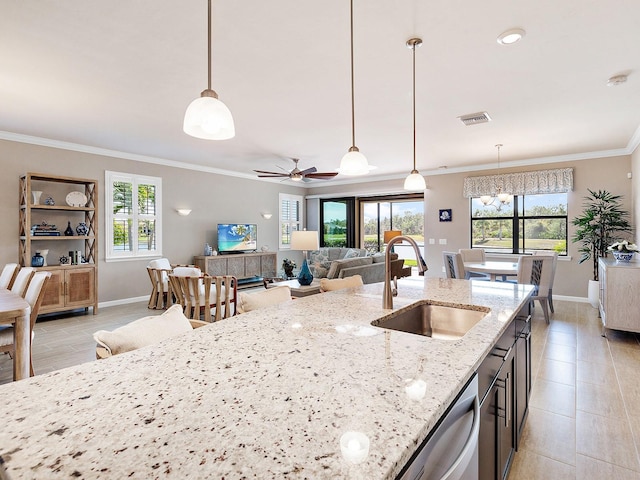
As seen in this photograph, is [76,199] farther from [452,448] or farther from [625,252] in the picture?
[625,252]

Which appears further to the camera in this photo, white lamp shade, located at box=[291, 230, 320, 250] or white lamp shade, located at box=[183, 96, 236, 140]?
white lamp shade, located at box=[291, 230, 320, 250]

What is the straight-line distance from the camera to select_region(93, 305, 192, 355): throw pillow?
144 centimetres

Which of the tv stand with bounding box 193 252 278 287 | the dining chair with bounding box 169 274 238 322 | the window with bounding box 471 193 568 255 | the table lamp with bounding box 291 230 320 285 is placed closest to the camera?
the dining chair with bounding box 169 274 238 322

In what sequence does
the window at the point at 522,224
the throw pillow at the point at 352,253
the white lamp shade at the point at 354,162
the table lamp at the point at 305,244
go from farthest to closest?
the throw pillow at the point at 352,253
the window at the point at 522,224
the table lamp at the point at 305,244
the white lamp shade at the point at 354,162

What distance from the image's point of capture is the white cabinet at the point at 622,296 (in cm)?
383

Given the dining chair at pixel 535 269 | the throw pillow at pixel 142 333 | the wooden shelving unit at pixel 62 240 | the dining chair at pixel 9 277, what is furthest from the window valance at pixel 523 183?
the dining chair at pixel 9 277

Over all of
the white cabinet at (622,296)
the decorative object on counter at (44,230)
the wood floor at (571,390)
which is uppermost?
the decorative object on counter at (44,230)

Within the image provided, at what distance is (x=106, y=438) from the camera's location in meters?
0.69

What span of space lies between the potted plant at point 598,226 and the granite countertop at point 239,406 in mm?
5500

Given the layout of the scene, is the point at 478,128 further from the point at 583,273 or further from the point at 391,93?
the point at 583,273

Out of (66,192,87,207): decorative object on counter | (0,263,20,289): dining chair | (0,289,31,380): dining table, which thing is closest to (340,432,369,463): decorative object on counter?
(0,289,31,380): dining table

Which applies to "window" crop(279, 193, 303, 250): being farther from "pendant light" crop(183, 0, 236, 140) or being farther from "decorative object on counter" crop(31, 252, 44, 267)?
"pendant light" crop(183, 0, 236, 140)

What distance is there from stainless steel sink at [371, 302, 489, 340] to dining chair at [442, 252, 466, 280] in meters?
3.40

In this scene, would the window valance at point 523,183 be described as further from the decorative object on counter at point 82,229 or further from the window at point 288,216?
the decorative object on counter at point 82,229
